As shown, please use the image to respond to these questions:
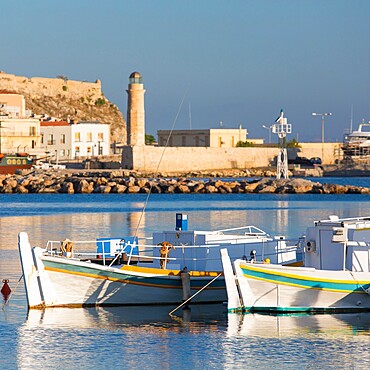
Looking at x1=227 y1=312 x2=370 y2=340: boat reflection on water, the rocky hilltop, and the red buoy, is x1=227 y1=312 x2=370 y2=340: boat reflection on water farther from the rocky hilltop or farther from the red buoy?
the rocky hilltop

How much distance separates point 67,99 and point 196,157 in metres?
27.4

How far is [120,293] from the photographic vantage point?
673 inches

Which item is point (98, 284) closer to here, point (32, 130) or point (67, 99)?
point (32, 130)

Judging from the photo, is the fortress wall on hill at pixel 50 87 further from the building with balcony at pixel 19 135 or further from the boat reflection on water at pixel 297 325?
the boat reflection on water at pixel 297 325

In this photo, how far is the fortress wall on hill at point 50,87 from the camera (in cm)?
11212

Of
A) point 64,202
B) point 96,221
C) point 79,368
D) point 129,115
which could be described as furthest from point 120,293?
point 129,115

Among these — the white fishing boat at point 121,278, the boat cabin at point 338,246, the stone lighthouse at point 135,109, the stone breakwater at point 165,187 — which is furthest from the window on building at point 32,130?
the boat cabin at point 338,246

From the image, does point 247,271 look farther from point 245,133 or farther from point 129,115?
point 245,133

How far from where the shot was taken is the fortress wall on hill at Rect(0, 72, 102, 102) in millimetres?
112125

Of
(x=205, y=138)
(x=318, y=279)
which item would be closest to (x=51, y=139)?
(x=205, y=138)

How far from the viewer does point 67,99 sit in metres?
118

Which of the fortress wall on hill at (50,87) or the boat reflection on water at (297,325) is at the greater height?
the fortress wall on hill at (50,87)

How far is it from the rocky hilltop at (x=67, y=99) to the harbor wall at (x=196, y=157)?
20.1 m

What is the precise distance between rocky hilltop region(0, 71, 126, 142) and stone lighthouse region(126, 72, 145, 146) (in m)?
27.0
